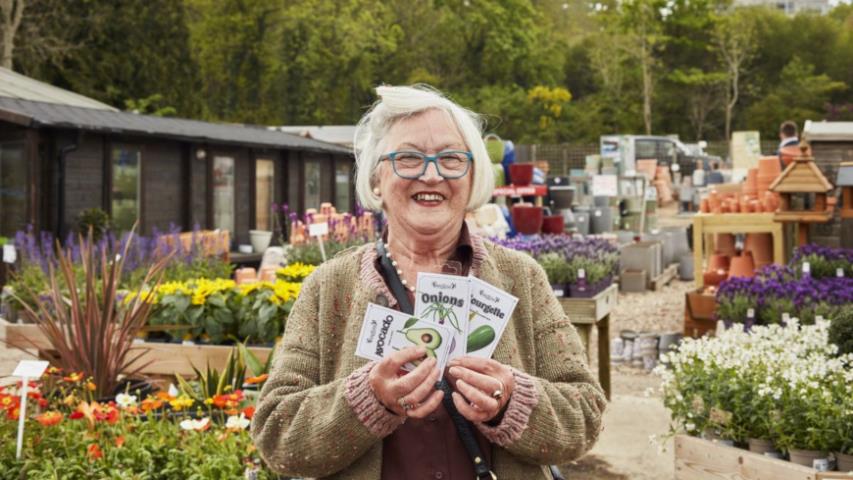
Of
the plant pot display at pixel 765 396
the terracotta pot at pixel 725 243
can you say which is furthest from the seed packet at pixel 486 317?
the terracotta pot at pixel 725 243

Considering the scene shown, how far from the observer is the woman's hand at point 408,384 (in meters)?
1.61

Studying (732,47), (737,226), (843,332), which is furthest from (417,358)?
(732,47)

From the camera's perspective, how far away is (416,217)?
1.93 m

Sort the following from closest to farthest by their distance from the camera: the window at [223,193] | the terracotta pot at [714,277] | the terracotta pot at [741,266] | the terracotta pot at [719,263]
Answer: the terracotta pot at [741,266] → the terracotta pot at [714,277] → the terracotta pot at [719,263] → the window at [223,193]

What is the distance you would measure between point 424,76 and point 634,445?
131 feet

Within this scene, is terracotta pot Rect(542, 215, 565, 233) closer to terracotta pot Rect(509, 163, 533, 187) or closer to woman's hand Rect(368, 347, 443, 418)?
terracotta pot Rect(509, 163, 533, 187)

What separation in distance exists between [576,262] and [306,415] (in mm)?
4720

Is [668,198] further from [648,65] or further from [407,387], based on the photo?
[407,387]

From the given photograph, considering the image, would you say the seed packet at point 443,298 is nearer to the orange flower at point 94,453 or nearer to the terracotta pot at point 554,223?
the orange flower at point 94,453

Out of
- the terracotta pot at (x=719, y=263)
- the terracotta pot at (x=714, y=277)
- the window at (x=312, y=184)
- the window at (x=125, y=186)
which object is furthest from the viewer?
the window at (x=312, y=184)

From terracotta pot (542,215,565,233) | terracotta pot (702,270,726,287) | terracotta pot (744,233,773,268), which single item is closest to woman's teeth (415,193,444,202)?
terracotta pot (702,270,726,287)

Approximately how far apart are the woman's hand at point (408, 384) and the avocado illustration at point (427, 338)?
1 cm

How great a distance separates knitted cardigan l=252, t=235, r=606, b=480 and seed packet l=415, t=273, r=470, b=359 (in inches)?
6.8

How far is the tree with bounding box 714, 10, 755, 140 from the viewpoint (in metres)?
40.1
